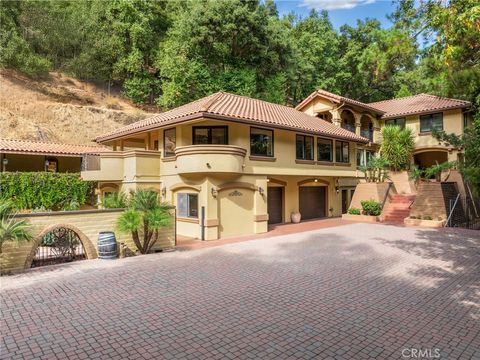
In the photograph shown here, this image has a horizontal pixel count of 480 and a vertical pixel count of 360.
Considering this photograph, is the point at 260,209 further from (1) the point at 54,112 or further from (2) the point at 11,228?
(1) the point at 54,112

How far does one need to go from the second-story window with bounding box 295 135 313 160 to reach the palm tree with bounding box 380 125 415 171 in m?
9.53

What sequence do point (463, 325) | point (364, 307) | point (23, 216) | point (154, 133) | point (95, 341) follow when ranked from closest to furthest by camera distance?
point (95, 341), point (463, 325), point (364, 307), point (23, 216), point (154, 133)

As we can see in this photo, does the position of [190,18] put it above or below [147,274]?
above

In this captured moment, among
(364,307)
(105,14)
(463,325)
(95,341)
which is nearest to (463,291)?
(463,325)

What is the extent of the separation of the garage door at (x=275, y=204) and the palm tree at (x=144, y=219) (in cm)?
891

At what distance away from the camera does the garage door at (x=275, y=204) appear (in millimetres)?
20781

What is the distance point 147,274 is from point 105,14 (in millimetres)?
43759

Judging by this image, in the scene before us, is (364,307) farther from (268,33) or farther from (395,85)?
(395,85)

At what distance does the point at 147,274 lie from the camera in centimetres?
987

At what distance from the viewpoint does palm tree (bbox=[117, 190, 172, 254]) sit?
1213 centimetres

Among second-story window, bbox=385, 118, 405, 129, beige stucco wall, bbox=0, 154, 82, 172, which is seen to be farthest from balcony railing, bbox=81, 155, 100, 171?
second-story window, bbox=385, 118, 405, 129

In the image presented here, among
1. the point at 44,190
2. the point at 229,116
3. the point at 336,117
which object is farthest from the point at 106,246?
the point at 336,117

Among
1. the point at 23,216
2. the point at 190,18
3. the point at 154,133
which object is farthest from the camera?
the point at 190,18

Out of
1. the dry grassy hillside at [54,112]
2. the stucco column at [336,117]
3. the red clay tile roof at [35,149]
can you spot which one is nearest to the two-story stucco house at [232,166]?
the stucco column at [336,117]
